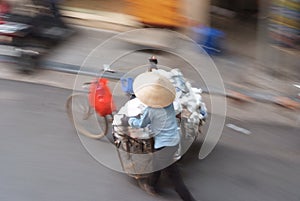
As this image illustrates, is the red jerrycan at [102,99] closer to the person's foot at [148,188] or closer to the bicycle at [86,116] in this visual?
the bicycle at [86,116]

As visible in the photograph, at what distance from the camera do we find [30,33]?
8.27 meters

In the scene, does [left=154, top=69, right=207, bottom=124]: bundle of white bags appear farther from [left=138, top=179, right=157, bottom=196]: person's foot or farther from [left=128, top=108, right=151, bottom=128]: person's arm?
[left=138, top=179, right=157, bottom=196]: person's foot

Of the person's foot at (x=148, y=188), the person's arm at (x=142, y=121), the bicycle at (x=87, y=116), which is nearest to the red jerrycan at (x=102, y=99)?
the bicycle at (x=87, y=116)

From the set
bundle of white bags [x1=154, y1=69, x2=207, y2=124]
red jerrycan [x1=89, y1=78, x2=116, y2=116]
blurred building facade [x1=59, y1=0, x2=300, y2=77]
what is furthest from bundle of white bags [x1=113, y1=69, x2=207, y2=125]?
blurred building facade [x1=59, y1=0, x2=300, y2=77]

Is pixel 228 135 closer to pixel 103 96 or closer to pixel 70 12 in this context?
pixel 103 96

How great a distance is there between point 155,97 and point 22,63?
357cm

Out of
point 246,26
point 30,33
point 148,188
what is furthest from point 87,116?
point 246,26

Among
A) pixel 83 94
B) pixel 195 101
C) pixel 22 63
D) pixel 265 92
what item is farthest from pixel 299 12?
pixel 22 63

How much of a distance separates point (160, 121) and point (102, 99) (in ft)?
3.14

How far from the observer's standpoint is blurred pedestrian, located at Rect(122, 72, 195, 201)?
5023 millimetres

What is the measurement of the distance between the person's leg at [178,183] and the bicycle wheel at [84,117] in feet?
3.99

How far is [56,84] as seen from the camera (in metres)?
7.73

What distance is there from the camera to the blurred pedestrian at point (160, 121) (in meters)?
5.02

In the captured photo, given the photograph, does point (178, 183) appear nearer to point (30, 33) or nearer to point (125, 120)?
point (125, 120)
